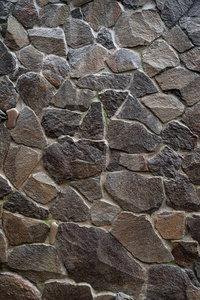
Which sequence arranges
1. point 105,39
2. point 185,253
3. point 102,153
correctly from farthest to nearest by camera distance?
point 105,39 < point 102,153 < point 185,253

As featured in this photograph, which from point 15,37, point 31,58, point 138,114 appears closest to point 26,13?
point 15,37

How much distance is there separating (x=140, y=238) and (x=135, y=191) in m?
0.23

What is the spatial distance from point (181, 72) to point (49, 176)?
89 cm

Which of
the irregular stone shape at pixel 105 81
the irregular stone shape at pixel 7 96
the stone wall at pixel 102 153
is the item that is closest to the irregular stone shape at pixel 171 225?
the stone wall at pixel 102 153

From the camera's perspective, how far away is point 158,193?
4.51ft

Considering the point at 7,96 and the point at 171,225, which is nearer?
the point at 171,225

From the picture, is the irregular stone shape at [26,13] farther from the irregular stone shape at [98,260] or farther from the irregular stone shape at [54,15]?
the irregular stone shape at [98,260]

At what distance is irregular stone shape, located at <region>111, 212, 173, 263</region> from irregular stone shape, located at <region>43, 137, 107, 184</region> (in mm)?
285

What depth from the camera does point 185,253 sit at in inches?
52.4

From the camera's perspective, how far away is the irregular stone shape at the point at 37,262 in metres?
1.41

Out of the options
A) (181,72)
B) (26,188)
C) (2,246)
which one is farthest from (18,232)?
(181,72)

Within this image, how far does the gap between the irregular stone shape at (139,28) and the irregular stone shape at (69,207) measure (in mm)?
873

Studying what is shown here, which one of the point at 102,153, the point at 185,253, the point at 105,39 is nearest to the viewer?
the point at 185,253

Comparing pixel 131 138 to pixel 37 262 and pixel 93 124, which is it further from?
pixel 37 262
